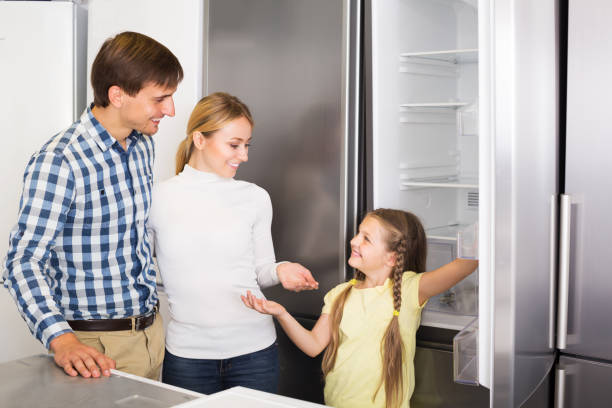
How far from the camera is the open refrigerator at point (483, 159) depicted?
3.32ft

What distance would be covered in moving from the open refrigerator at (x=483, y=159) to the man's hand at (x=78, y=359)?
0.66 metres

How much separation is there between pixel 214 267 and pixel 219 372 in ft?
0.90

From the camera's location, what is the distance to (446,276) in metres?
1.62

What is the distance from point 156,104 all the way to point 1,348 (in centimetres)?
154

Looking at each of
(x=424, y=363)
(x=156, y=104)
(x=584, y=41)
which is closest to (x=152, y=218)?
(x=156, y=104)

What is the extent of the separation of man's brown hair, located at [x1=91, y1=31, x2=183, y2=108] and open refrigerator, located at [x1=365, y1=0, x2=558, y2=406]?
2.23 ft

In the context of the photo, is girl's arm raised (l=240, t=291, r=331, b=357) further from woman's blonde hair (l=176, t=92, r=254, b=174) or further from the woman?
woman's blonde hair (l=176, t=92, r=254, b=174)

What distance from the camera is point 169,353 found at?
5.58 feet

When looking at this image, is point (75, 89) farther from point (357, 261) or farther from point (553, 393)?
point (553, 393)

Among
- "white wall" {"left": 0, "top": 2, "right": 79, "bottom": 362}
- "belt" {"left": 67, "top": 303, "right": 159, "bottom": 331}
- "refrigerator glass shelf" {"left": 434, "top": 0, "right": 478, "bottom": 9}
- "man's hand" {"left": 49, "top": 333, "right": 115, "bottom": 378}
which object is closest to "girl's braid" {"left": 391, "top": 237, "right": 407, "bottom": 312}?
"belt" {"left": 67, "top": 303, "right": 159, "bottom": 331}

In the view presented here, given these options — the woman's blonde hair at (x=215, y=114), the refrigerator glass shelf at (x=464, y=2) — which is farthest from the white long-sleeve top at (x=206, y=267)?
the refrigerator glass shelf at (x=464, y=2)

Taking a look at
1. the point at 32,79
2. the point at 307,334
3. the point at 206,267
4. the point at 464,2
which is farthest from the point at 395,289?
the point at 32,79

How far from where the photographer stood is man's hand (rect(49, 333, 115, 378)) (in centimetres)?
118

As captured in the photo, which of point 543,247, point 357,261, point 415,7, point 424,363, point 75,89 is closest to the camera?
point 543,247
